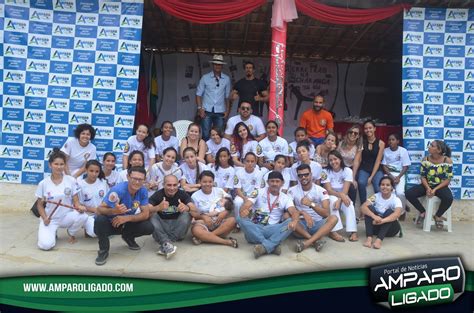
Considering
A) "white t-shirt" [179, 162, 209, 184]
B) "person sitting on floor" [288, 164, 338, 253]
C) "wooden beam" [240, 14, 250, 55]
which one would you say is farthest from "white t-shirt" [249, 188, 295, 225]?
"wooden beam" [240, 14, 250, 55]

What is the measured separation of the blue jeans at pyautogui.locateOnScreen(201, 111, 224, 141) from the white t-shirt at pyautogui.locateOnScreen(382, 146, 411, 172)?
8.61 feet

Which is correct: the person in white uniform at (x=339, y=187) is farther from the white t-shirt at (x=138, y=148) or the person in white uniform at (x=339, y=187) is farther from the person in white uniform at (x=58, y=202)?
the person in white uniform at (x=58, y=202)

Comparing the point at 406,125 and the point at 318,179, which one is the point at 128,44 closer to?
the point at 318,179

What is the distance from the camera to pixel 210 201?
4680mm

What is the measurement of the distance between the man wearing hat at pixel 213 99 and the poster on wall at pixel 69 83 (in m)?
1.47

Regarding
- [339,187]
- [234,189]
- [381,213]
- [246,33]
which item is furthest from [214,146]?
[246,33]

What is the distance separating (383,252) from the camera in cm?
445

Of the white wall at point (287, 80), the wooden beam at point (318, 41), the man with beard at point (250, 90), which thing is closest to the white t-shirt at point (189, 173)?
the man with beard at point (250, 90)

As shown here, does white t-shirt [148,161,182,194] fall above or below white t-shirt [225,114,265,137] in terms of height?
below

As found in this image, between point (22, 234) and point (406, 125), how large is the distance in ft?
17.0

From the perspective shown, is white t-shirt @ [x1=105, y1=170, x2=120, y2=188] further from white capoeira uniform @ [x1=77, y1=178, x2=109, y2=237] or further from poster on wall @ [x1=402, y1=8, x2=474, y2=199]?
poster on wall @ [x1=402, y1=8, x2=474, y2=199]

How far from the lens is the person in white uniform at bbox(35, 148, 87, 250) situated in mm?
4438

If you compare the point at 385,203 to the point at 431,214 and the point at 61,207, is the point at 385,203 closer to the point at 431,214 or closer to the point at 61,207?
the point at 431,214

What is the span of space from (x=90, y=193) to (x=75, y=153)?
0.93 m
